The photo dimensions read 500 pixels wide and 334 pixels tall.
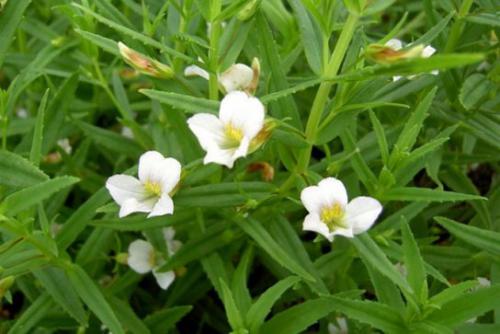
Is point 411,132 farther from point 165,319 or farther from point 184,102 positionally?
point 165,319

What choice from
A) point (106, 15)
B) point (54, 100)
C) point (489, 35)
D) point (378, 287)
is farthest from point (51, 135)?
point (489, 35)

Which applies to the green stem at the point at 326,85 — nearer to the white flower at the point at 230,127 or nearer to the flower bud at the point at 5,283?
the white flower at the point at 230,127

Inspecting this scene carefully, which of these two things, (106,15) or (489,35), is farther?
(489,35)

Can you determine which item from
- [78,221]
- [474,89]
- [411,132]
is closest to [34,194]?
[78,221]

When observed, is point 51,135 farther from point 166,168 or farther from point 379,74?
point 379,74

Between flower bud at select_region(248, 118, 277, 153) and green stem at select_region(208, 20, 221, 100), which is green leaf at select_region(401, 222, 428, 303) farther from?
green stem at select_region(208, 20, 221, 100)

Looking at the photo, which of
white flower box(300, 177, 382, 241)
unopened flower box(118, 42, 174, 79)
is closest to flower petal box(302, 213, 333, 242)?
white flower box(300, 177, 382, 241)
